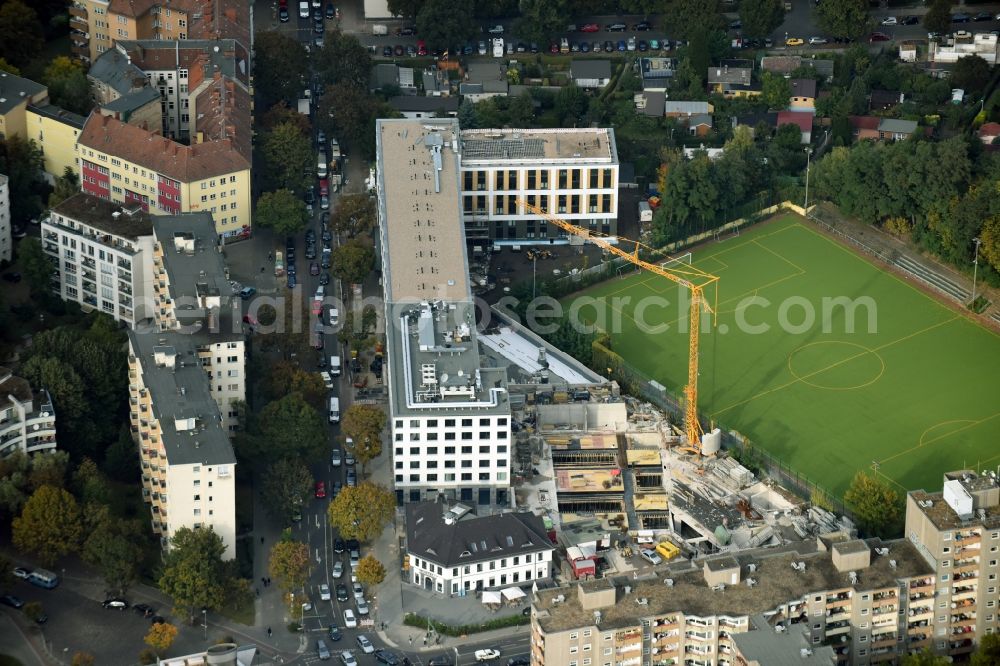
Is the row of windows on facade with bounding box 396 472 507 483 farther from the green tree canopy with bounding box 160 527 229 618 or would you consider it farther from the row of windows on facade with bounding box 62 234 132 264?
the row of windows on facade with bounding box 62 234 132 264

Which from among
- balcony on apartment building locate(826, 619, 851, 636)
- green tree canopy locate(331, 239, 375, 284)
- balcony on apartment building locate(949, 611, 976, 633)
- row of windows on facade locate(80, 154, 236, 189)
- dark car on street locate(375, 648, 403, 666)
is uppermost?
row of windows on facade locate(80, 154, 236, 189)

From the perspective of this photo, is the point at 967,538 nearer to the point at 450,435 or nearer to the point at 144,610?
the point at 450,435

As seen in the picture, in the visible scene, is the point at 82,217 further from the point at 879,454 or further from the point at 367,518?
the point at 879,454

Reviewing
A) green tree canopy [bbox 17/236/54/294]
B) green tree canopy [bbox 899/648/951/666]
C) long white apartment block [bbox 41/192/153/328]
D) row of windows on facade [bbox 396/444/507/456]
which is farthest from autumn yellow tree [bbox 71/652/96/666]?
green tree canopy [bbox 899/648/951/666]

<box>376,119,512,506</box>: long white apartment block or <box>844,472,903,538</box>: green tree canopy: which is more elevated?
<box>376,119,512,506</box>: long white apartment block

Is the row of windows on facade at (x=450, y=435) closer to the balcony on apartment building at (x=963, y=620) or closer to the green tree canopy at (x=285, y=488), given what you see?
the green tree canopy at (x=285, y=488)
